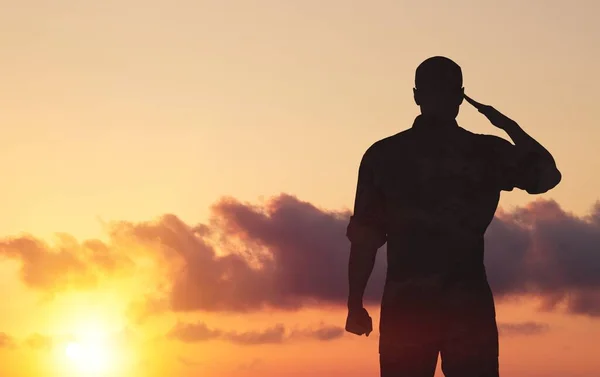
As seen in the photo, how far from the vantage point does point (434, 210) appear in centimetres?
1557

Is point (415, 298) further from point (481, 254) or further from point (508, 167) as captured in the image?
point (508, 167)

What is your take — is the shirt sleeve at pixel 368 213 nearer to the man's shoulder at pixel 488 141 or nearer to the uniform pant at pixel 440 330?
the uniform pant at pixel 440 330

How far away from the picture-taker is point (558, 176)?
51.8ft

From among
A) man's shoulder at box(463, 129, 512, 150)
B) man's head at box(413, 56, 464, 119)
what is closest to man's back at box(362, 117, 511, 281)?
man's shoulder at box(463, 129, 512, 150)

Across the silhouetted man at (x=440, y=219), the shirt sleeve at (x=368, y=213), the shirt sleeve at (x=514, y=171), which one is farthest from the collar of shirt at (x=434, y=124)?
the shirt sleeve at (x=368, y=213)

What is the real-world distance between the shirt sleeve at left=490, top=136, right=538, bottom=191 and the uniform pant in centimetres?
123

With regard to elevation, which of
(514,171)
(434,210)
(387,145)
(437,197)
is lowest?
(434,210)

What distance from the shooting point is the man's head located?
15805 mm

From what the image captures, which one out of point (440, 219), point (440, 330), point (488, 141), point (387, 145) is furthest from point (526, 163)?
point (440, 330)

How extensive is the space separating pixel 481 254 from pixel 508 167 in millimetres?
1122

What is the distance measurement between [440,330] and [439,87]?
2891 millimetres

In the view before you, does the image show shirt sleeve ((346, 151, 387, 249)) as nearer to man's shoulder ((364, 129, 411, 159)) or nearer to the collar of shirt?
man's shoulder ((364, 129, 411, 159))

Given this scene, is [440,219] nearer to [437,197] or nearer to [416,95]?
[437,197]

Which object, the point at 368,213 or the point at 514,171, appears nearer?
the point at 514,171
